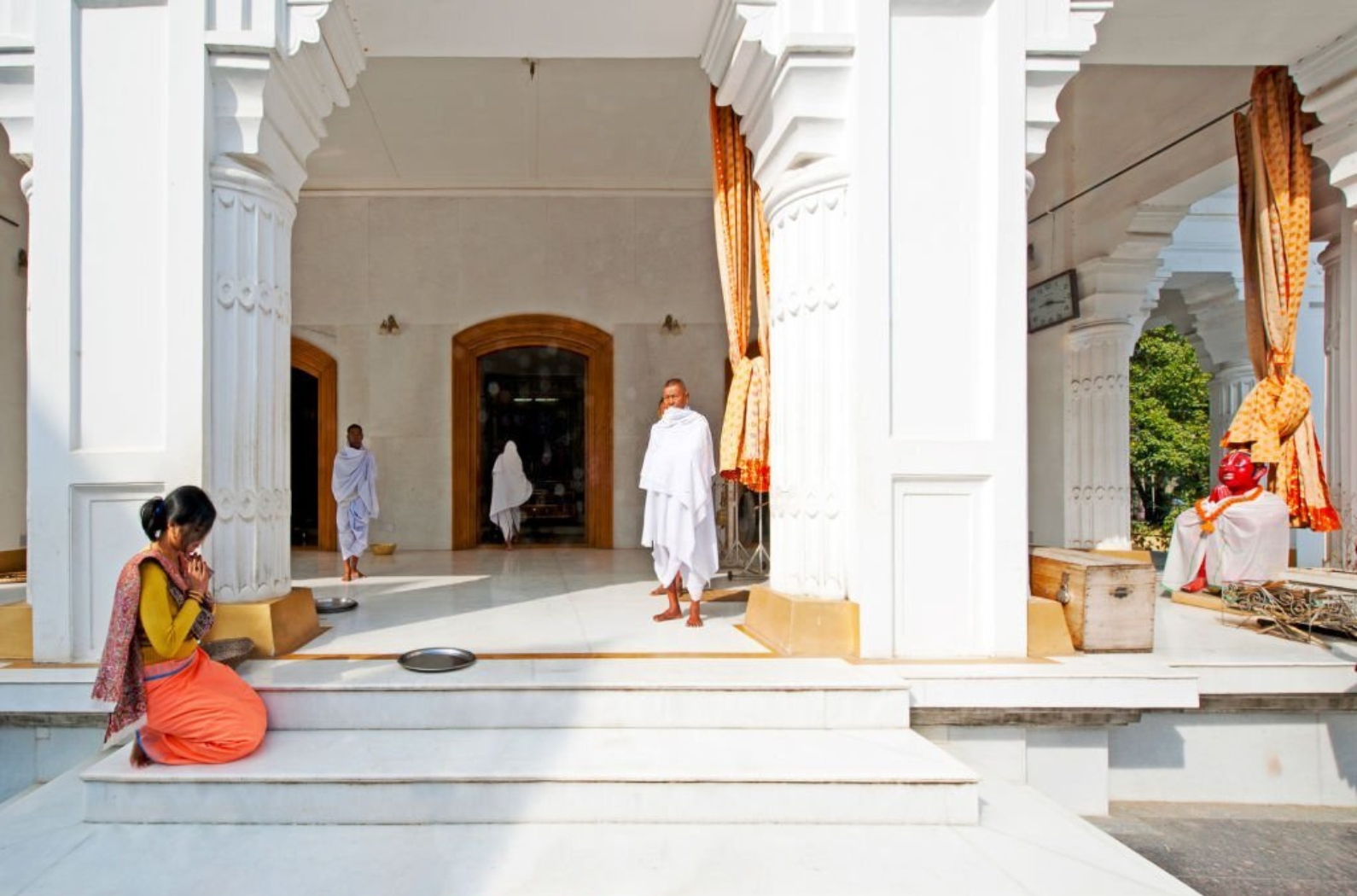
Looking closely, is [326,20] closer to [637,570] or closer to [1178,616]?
[637,570]

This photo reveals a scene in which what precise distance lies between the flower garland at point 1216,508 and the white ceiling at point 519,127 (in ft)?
17.1

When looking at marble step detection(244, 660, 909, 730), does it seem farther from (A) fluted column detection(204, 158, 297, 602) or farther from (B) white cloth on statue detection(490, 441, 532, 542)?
(B) white cloth on statue detection(490, 441, 532, 542)

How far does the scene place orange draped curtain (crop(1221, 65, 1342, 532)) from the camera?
19.1ft

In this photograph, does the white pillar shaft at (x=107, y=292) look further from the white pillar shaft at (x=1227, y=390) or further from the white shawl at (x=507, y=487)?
the white pillar shaft at (x=1227, y=390)

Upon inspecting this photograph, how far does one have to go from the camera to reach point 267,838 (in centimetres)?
283

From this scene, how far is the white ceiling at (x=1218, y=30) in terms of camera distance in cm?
491

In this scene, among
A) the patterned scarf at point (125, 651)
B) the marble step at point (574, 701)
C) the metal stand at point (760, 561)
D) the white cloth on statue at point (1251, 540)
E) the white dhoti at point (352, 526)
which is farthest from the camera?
the white dhoti at point (352, 526)

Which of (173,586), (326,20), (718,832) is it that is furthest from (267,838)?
(326,20)

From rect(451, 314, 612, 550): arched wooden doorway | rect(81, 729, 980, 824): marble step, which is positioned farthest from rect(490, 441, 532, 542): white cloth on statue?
rect(81, 729, 980, 824): marble step

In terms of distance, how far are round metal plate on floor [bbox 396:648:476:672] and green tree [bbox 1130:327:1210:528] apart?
15.5m

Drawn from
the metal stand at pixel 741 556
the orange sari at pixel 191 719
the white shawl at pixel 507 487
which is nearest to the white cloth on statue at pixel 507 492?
the white shawl at pixel 507 487

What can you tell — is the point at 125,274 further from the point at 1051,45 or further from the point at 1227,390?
the point at 1227,390

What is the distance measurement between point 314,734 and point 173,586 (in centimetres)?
85

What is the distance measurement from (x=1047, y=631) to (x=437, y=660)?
2949 mm
